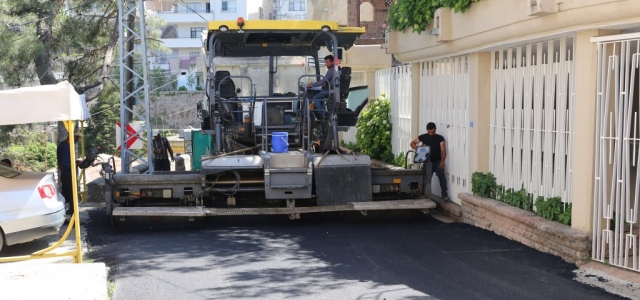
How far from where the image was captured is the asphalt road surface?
7941mm

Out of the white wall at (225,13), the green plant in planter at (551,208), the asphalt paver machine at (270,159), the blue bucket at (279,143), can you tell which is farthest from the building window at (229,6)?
the green plant in planter at (551,208)

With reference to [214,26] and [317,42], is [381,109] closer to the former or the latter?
[317,42]

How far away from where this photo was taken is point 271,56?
44.7 feet

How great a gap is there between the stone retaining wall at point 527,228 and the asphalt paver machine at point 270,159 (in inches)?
29.7

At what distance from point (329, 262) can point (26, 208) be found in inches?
166

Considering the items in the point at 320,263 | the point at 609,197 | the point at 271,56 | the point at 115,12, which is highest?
the point at 115,12

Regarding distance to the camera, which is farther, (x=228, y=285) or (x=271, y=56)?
(x=271, y=56)

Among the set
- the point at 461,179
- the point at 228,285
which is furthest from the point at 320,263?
the point at 461,179

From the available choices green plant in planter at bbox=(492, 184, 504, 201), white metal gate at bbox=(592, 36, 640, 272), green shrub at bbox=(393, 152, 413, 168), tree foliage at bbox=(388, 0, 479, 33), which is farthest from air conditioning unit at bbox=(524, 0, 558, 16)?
green shrub at bbox=(393, 152, 413, 168)

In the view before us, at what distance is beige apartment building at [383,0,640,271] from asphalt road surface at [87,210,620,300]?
2.85 feet

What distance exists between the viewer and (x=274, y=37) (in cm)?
1316

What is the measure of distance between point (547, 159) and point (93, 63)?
1677cm

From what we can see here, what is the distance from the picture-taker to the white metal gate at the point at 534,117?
9703 millimetres

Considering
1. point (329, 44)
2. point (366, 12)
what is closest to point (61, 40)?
point (329, 44)
